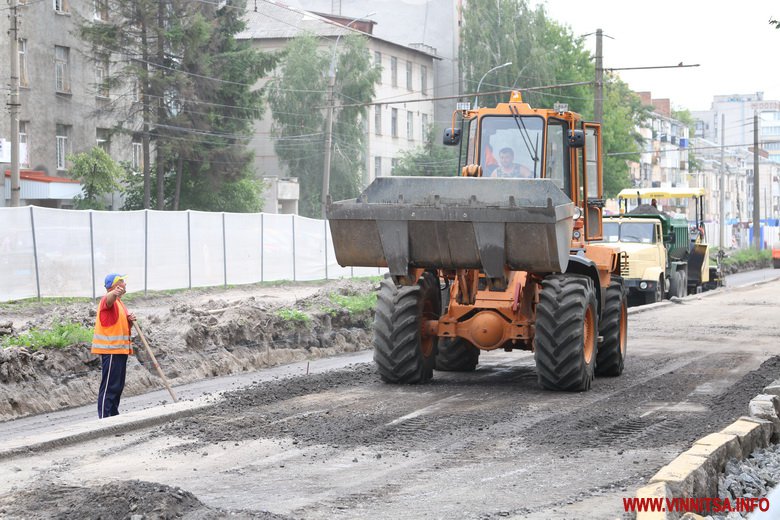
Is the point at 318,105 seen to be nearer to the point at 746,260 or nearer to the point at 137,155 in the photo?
the point at 137,155

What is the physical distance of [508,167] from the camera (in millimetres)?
13641

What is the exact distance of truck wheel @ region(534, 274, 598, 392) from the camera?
12062mm

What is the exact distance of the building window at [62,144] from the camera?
147 feet

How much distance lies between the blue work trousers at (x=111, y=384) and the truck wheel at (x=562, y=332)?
14.6 ft

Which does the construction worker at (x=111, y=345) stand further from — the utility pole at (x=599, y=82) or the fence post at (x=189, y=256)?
the utility pole at (x=599, y=82)

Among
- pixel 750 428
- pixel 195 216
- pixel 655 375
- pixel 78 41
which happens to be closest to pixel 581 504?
pixel 750 428

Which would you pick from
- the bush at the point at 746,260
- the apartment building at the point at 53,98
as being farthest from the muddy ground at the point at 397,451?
the bush at the point at 746,260

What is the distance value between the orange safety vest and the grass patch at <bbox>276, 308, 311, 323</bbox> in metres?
6.76

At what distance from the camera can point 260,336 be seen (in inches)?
714

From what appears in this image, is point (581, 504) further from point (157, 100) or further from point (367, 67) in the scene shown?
point (367, 67)

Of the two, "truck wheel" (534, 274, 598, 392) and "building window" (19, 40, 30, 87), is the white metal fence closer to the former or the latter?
"building window" (19, 40, 30, 87)

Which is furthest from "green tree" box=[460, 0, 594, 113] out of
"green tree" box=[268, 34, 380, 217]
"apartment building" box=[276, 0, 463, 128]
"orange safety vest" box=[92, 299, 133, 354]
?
"orange safety vest" box=[92, 299, 133, 354]

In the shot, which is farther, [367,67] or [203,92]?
[367,67]

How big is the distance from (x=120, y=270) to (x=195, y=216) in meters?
3.64
